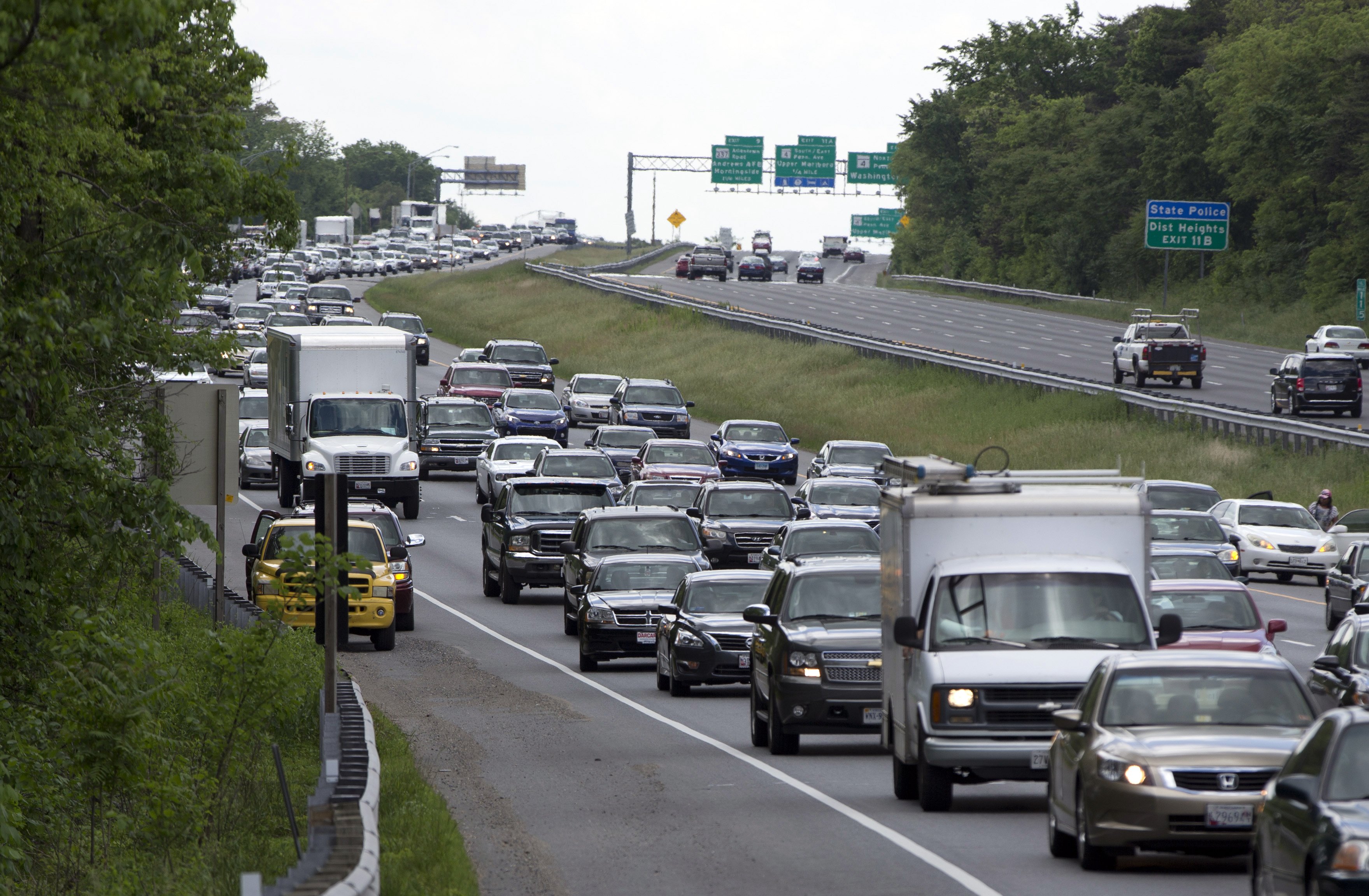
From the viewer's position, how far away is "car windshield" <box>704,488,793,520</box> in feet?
120

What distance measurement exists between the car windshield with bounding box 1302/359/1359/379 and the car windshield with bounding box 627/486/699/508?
24.4m

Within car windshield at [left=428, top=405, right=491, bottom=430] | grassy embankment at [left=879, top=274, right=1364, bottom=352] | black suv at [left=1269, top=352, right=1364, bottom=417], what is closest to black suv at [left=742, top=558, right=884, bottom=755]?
car windshield at [left=428, top=405, right=491, bottom=430]

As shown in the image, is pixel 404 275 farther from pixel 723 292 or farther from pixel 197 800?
pixel 197 800

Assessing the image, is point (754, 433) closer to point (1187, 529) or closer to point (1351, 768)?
point (1187, 529)

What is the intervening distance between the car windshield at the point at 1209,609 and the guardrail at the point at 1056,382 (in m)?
27.1

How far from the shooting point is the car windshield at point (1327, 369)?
56.2 meters

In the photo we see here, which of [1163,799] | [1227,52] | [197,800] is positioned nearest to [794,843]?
[1163,799]

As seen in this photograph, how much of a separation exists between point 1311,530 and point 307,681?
24344mm

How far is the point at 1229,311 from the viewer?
96312mm

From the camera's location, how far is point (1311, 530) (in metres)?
37.9

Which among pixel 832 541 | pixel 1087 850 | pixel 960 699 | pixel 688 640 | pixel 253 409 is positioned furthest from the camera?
pixel 253 409

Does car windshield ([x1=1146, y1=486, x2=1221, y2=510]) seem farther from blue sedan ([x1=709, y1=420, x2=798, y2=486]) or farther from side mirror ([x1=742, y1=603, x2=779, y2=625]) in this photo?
side mirror ([x1=742, y1=603, x2=779, y2=625])

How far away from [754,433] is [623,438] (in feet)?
10.8

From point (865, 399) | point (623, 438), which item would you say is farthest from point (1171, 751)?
point (865, 399)
